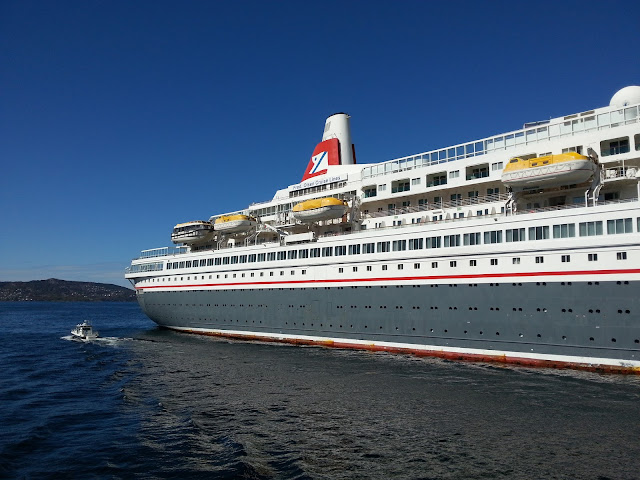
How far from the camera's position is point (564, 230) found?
21.3 meters

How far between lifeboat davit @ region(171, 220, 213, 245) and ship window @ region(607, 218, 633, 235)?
32.6m

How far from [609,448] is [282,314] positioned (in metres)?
23.2

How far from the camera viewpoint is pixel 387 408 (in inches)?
637

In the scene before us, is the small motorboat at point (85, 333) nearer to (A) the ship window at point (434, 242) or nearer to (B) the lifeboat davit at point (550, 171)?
(A) the ship window at point (434, 242)

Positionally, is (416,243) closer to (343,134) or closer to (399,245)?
(399,245)

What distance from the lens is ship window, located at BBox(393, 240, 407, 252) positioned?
88.1ft

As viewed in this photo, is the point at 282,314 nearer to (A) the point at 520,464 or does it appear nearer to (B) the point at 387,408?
(B) the point at 387,408

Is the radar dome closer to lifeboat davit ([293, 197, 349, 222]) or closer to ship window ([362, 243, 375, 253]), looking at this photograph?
ship window ([362, 243, 375, 253])

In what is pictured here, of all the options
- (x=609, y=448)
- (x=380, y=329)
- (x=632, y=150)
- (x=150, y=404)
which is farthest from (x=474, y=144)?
(x=150, y=404)

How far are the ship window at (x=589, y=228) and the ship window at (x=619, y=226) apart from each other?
0.38 metres

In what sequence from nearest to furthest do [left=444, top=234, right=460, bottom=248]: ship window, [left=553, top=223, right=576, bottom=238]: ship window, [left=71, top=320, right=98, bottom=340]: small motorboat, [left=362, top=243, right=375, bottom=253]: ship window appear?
[left=553, top=223, right=576, bottom=238]: ship window < [left=444, top=234, right=460, bottom=248]: ship window < [left=362, top=243, right=375, bottom=253]: ship window < [left=71, top=320, right=98, bottom=340]: small motorboat

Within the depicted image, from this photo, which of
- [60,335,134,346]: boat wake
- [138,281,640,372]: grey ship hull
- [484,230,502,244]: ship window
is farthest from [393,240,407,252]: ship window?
[60,335,134,346]: boat wake

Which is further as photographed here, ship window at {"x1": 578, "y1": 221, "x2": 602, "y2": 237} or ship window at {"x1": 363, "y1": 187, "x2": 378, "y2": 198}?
ship window at {"x1": 363, "y1": 187, "x2": 378, "y2": 198}

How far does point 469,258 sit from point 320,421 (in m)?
13.2
